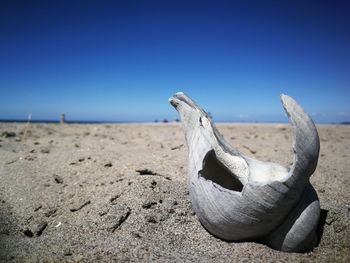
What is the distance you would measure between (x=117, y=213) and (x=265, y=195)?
7.18ft

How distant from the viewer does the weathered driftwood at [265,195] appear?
339cm

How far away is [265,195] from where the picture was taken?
11.2 feet

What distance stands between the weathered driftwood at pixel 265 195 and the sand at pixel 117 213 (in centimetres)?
21

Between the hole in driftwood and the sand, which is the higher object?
the hole in driftwood

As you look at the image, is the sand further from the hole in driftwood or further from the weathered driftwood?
the hole in driftwood

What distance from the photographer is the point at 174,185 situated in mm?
5141

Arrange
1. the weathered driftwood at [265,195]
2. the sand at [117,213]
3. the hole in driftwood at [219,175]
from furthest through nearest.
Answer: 1. the hole in driftwood at [219,175]
2. the sand at [117,213]
3. the weathered driftwood at [265,195]

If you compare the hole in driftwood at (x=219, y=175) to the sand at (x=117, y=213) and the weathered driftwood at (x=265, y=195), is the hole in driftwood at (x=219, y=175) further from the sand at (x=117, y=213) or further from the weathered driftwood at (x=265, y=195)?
the sand at (x=117, y=213)

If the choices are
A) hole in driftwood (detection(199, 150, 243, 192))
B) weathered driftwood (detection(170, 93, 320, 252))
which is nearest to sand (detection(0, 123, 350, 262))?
weathered driftwood (detection(170, 93, 320, 252))

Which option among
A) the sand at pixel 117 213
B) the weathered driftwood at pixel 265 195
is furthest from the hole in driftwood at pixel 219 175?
the sand at pixel 117 213

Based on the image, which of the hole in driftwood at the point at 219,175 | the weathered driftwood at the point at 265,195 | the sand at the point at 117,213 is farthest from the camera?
the hole in driftwood at the point at 219,175

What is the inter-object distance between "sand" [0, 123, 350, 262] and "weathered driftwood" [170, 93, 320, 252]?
0.71ft

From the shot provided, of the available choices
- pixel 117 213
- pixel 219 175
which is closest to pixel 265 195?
pixel 219 175

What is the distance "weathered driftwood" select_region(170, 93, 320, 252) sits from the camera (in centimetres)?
339
